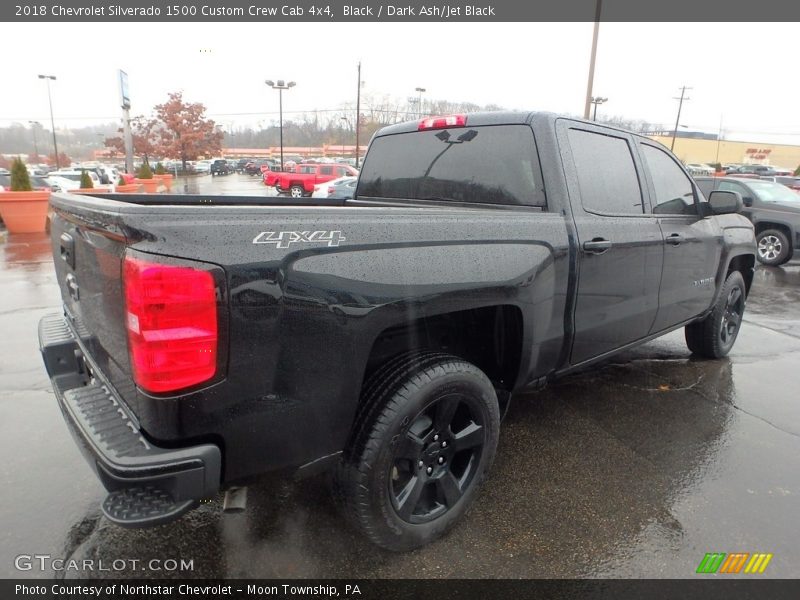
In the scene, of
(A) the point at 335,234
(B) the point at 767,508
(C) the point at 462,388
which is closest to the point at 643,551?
(B) the point at 767,508

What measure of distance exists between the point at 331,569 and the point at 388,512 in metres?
0.38

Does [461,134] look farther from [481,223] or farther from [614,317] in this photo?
[614,317]

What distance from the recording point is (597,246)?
291 centimetres

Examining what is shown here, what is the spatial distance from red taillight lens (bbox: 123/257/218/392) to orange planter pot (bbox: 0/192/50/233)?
1276cm

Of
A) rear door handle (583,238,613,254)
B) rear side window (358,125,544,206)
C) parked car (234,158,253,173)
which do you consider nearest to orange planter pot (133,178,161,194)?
rear side window (358,125,544,206)

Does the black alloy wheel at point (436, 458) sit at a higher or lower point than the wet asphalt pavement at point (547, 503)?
higher

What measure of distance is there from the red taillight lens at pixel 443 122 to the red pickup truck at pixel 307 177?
26.7 metres

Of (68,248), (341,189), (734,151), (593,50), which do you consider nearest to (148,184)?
(341,189)

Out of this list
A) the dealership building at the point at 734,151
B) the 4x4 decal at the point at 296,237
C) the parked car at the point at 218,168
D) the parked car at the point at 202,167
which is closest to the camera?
the 4x4 decal at the point at 296,237

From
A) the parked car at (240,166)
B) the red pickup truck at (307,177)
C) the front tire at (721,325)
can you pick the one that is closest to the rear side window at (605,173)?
the front tire at (721,325)

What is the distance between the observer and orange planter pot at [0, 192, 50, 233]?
12031 millimetres

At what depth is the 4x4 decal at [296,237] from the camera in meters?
1.74

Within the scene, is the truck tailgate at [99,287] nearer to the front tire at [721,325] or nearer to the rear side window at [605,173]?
the rear side window at [605,173]

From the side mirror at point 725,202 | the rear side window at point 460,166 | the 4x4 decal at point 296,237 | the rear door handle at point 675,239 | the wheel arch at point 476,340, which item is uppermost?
the rear side window at point 460,166
